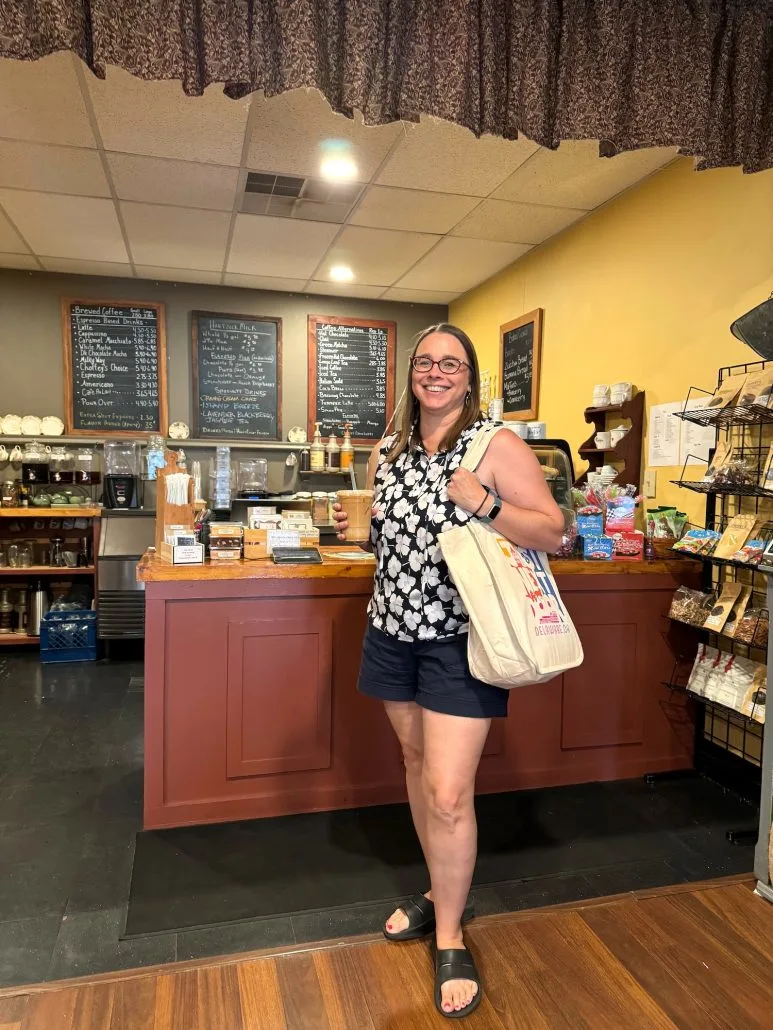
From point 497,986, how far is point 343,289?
4.75m

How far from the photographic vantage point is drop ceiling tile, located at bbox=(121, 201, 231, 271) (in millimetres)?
3824

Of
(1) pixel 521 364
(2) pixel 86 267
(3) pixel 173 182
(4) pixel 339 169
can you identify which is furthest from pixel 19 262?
(1) pixel 521 364

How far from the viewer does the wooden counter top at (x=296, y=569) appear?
2.35m

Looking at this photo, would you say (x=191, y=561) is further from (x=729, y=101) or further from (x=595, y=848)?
(x=729, y=101)

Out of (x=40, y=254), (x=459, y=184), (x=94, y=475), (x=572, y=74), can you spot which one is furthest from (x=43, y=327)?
(x=572, y=74)

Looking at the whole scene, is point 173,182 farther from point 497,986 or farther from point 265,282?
point 497,986

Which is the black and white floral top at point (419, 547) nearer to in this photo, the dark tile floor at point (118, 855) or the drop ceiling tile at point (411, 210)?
the dark tile floor at point (118, 855)

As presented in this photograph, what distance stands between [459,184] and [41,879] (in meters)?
3.35

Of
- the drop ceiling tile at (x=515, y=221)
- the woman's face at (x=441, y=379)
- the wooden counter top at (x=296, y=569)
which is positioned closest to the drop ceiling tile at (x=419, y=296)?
the drop ceiling tile at (x=515, y=221)

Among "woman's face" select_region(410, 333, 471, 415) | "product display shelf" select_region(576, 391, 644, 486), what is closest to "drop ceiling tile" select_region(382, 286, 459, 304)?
"product display shelf" select_region(576, 391, 644, 486)

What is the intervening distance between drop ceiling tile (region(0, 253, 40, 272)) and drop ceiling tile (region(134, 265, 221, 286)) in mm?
693

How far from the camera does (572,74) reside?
1.76 meters

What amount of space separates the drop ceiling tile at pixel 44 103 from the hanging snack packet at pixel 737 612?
3.10 meters

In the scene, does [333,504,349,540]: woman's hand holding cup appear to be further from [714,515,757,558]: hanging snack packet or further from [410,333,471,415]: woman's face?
[714,515,757,558]: hanging snack packet
